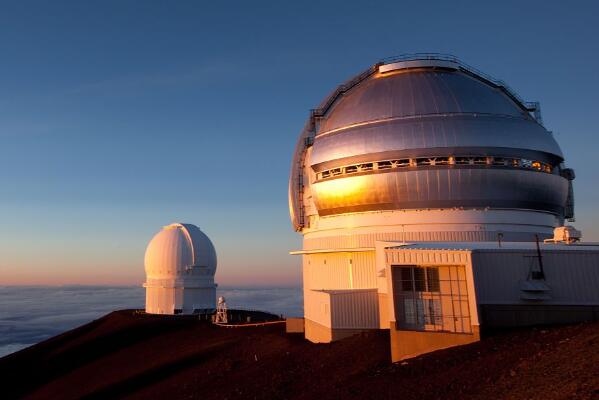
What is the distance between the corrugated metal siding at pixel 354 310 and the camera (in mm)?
19016

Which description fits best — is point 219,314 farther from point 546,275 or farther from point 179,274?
point 546,275

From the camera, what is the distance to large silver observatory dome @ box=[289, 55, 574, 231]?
20.7 meters

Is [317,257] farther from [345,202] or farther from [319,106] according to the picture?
[319,106]

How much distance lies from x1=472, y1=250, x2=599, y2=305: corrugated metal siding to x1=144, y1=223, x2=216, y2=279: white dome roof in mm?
32404

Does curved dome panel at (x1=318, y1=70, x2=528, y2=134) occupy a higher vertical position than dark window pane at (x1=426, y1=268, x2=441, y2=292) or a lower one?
higher

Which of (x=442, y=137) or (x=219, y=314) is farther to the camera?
(x=219, y=314)

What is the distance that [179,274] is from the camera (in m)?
42.2

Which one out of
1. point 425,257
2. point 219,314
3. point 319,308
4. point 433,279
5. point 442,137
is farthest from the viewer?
point 219,314

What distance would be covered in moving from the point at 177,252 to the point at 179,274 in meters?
2.22

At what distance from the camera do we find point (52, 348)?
111ft

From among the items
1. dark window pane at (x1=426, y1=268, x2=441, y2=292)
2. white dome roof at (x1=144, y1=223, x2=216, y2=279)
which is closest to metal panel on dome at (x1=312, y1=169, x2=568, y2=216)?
dark window pane at (x1=426, y1=268, x2=441, y2=292)

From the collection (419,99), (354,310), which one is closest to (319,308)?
(354,310)

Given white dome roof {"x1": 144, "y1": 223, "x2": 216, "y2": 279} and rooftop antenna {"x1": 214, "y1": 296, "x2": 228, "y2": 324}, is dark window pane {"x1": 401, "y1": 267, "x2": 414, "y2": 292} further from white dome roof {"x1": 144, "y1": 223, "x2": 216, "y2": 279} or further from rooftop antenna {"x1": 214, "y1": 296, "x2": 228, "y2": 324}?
white dome roof {"x1": 144, "y1": 223, "x2": 216, "y2": 279}

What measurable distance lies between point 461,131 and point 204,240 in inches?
1206
